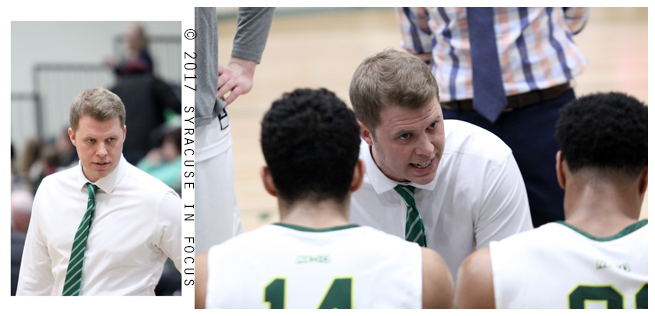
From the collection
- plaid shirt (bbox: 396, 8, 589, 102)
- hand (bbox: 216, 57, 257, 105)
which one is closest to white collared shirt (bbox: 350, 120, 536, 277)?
plaid shirt (bbox: 396, 8, 589, 102)

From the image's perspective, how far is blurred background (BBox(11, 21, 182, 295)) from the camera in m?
1.76

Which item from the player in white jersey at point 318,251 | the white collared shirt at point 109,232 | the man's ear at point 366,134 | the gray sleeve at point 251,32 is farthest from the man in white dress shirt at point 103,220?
the man's ear at point 366,134

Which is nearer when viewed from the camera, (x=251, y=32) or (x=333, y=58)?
(x=251, y=32)

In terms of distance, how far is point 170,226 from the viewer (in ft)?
5.79

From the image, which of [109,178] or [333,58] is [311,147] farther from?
[333,58]

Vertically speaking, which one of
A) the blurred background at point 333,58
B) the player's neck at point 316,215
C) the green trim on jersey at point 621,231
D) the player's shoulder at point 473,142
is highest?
the blurred background at point 333,58

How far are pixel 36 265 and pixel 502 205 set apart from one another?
4.03 ft

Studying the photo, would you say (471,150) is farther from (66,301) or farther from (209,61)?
(66,301)

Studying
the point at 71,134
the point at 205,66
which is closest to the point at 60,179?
the point at 71,134

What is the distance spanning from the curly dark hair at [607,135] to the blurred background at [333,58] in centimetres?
201

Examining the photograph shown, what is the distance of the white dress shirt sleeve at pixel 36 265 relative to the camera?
177 cm

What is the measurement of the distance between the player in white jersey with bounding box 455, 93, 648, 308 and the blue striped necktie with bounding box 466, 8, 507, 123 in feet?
1.86

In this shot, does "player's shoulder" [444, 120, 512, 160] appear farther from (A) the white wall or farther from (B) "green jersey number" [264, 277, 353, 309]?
(A) the white wall

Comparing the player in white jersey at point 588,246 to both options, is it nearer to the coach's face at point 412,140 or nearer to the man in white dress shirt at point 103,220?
the coach's face at point 412,140
